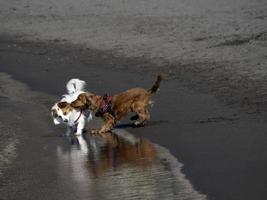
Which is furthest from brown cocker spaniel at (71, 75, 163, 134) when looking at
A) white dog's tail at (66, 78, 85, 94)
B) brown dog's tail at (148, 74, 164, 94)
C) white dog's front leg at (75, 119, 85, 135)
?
white dog's tail at (66, 78, 85, 94)

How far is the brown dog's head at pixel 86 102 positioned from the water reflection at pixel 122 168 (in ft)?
1.38

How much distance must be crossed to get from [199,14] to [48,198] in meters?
14.4

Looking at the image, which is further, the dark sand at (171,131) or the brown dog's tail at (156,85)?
the brown dog's tail at (156,85)

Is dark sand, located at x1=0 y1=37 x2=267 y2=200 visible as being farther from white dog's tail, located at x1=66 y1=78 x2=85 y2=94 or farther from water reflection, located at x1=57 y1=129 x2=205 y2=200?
white dog's tail, located at x1=66 y1=78 x2=85 y2=94

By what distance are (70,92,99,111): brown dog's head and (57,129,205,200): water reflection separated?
0.42 m

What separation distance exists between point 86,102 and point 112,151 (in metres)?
1.49

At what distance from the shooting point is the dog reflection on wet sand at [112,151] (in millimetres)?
9984

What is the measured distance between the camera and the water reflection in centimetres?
855

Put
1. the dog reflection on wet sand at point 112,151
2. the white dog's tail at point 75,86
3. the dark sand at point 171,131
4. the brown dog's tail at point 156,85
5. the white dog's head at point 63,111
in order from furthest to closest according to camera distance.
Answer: the white dog's tail at point 75,86, the brown dog's tail at point 156,85, the white dog's head at point 63,111, the dog reflection on wet sand at point 112,151, the dark sand at point 171,131

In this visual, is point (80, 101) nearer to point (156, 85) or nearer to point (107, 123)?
point (107, 123)

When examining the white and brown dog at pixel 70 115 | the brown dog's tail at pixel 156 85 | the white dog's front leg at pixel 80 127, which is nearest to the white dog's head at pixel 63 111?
the white and brown dog at pixel 70 115

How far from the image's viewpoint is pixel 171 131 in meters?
11.6

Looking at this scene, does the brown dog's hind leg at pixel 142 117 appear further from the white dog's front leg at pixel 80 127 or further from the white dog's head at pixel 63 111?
the white dog's head at pixel 63 111

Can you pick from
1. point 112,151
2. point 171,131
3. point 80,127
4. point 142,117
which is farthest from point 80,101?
point 112,151
